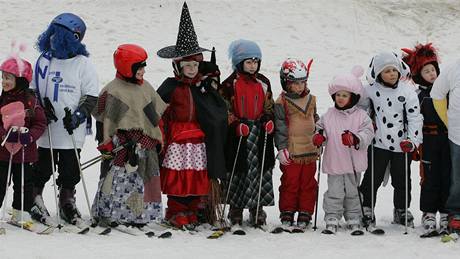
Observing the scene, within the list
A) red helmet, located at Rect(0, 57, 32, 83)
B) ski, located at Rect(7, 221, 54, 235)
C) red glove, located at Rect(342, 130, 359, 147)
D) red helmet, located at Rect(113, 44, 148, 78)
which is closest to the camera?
ski, located at Rect(7, 221, 54, 235)

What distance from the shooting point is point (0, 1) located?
63.4 ft

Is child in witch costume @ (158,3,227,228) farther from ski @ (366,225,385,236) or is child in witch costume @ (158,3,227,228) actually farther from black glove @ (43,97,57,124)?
ski @ (366,225,385,236)

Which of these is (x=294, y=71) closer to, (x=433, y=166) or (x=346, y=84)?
(x=346, y=84)

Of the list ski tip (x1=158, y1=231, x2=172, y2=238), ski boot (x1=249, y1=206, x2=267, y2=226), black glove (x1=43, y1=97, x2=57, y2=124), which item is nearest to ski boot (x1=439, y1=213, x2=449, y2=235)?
ski boot (x1=249, y1=206, x2=267, y2=226)

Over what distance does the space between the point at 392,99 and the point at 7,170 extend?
130 inches

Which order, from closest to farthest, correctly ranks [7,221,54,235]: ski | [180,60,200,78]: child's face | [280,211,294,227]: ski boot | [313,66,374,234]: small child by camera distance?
[7,221,54,235]: ski, [180,60,200,78]: child's face, [313,66,374,234]: small child, [280,211,294,227]: ski boot

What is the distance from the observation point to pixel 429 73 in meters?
7.02

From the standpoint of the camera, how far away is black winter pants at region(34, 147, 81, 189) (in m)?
6.61

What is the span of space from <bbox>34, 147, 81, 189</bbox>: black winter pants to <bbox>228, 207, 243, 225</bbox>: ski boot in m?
1.38

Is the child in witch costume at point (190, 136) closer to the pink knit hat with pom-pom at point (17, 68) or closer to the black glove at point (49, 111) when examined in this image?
the black glove at point (49, 111)

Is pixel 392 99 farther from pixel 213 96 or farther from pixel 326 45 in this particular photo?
pixel 326 45

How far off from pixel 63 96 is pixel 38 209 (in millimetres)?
969

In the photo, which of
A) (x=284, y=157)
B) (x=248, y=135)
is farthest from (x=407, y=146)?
(x=248, y=135)

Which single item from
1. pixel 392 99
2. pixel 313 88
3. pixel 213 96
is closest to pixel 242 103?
pixel 213 96
